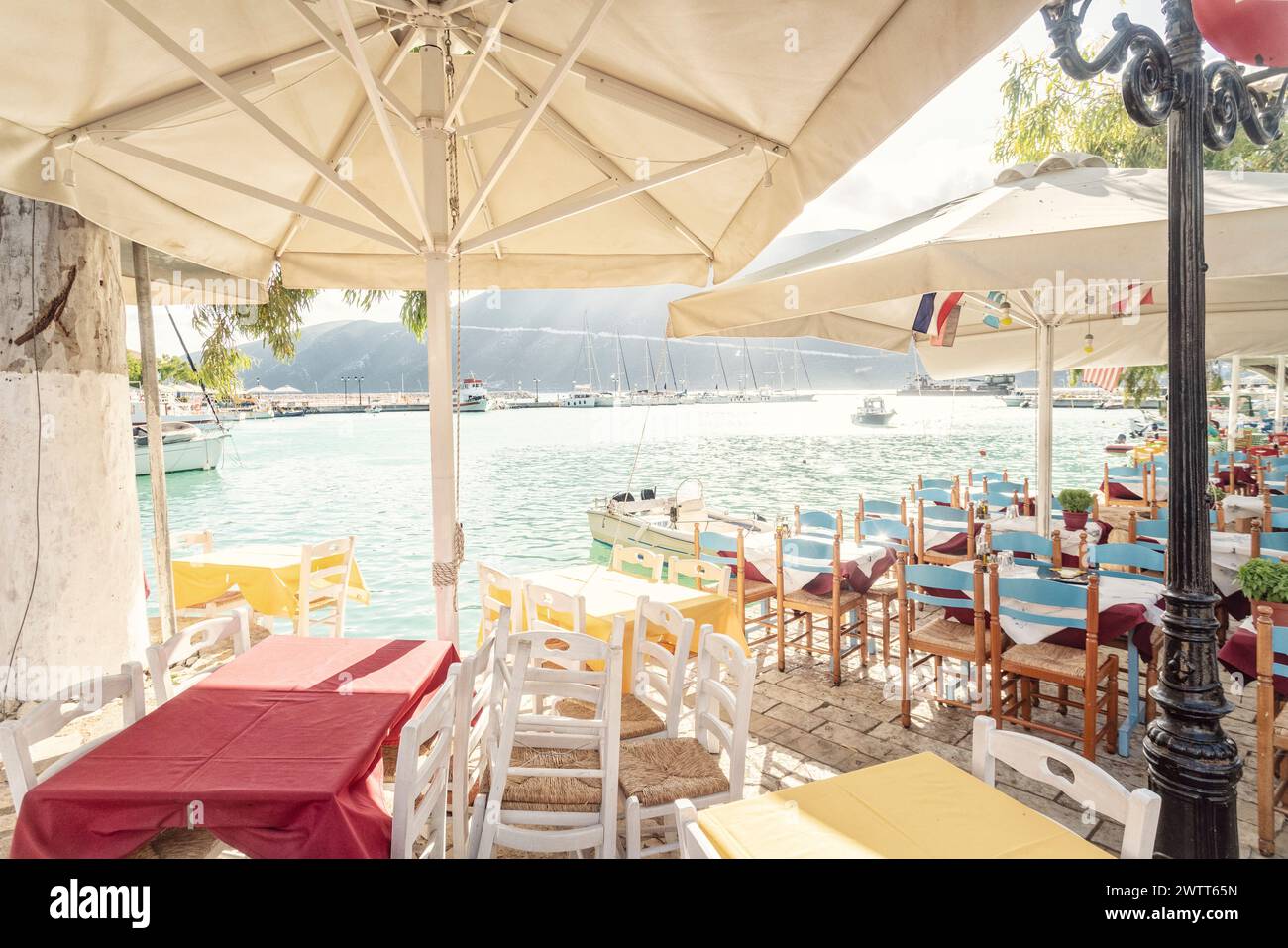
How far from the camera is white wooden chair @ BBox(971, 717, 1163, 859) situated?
1375mm

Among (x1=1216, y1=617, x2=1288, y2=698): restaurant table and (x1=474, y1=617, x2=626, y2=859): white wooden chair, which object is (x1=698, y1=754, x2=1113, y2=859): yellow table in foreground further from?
(x1=1216, y1=617, x2=1288, y2=698): restaurant table

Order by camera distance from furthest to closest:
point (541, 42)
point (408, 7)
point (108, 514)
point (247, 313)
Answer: point (247, 313), point (108, 514), point (541, 42), point (408, 7)

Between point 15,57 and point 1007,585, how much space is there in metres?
4.25

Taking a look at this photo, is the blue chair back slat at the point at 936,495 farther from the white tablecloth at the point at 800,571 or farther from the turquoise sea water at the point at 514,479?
the turquoise sea water at the point at 514,479

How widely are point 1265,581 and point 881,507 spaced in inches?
148

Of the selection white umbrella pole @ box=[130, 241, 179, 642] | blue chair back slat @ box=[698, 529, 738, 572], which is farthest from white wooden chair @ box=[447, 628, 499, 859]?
white umbrella pole @ box=[130, 241, 179, 642]

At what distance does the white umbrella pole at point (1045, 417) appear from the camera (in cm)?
499

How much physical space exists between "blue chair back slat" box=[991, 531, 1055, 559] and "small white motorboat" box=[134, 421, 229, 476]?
106ft

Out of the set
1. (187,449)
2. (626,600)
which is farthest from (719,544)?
(187,449)

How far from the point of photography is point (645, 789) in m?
2.34

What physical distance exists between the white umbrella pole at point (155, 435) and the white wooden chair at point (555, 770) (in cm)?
327

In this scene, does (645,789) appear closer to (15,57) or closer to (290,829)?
(290,829)

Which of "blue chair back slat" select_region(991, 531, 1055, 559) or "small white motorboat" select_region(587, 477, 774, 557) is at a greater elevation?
"blue chair back slat" select_region(991, 531, 1055, 559)
